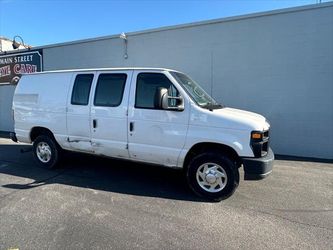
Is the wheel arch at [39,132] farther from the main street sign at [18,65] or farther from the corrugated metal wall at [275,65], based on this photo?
the main street sign at [18,65]

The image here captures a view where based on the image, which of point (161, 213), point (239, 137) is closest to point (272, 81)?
point (239, 137)

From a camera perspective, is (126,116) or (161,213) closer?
(161,213)

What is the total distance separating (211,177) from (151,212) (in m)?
1.19

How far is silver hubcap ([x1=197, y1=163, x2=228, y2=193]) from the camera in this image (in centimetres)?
462

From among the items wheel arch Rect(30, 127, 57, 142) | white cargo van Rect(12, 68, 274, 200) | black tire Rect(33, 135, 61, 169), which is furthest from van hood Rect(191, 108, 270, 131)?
wheel arch Rect(30, 127, 57, 142)

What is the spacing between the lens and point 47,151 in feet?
20.8

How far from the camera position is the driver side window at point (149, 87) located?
4891mm

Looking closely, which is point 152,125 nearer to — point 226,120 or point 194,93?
point 194,93

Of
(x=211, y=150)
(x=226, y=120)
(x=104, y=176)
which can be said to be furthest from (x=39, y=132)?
(x=226, y=120)

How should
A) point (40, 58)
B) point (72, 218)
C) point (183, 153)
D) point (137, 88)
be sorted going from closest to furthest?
point (72, 218), point (183, 153), point (137, 88), point (40, 58)

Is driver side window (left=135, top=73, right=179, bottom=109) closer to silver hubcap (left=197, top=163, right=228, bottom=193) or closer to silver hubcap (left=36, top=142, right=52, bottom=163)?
silver hubcap (left=197, top=163, right=228, bottom=193)

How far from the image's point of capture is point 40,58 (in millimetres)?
12414

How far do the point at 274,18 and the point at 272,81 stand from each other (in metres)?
1.85

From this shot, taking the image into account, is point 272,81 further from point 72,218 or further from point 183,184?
point 72,218
